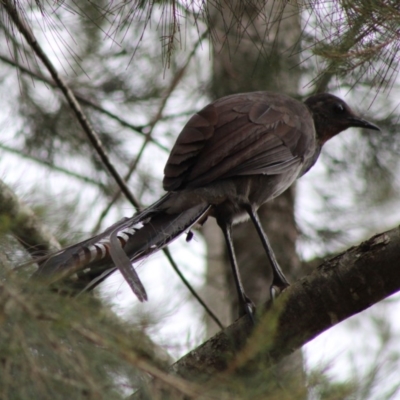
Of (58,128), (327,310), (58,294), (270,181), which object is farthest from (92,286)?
(58,128)

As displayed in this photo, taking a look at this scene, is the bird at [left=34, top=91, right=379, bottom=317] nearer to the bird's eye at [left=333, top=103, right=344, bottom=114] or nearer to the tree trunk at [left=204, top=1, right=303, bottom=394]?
the bird's eye at [left=333, top=103, right=344, bottom=114]

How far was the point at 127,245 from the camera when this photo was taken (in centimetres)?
353

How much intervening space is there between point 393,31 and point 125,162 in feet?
12.1

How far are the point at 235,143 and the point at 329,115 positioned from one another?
1249mm

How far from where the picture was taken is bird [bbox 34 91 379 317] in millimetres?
3770

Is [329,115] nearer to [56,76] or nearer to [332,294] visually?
[56,76]

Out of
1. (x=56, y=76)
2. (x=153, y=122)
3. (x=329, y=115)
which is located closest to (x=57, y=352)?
(x=56, y=76)

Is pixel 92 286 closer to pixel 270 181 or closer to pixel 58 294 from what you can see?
pixel 58 294

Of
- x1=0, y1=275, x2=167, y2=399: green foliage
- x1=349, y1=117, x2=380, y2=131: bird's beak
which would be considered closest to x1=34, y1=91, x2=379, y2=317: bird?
x1=349, y1=117, x2=380, y2=131: bird's beak

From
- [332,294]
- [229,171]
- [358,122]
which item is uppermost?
[358,122]

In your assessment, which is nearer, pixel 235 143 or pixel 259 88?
pixel 235 143

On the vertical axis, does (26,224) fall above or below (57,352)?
above

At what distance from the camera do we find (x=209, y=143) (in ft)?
13.5

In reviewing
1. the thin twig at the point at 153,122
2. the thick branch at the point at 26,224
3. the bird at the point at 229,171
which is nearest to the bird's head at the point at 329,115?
the bird at the point at 229,171
